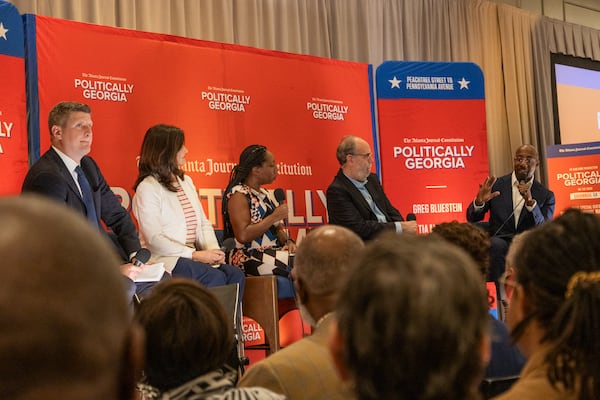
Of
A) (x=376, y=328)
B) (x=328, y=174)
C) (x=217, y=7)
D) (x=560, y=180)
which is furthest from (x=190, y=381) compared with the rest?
(x=560, y=180)

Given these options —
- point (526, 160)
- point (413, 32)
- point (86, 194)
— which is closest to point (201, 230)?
point (86, 194)

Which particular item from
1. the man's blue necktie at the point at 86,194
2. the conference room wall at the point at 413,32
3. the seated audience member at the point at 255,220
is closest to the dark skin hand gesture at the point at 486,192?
the seated audience member at the point at 255,220

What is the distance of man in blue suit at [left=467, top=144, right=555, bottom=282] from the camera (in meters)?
6.94

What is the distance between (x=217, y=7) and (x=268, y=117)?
1658mm

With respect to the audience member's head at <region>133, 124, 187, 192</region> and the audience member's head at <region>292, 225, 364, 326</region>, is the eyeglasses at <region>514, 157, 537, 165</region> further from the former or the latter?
the audience member's head at <region>292, 225, 364, 326</region>

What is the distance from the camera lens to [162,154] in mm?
4898

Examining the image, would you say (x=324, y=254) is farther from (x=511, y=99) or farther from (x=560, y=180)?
(x=511, y=99)

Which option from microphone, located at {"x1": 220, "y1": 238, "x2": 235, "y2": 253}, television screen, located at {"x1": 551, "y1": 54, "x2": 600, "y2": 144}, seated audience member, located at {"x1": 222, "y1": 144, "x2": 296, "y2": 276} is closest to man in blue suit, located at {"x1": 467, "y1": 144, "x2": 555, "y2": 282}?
seated audience member, located at {"x1": 222, "y1": 144, "x2": 296, "y2": 276}

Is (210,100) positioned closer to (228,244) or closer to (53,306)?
(228,244)

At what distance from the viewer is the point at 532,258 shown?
1443 mm

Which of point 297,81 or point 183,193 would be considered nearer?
point 183,193

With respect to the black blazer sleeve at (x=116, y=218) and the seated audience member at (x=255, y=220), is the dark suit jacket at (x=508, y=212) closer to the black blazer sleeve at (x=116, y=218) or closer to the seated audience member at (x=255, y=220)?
the seated audience member at (x=255, y=220)

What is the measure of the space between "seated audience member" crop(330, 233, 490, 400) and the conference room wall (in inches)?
237

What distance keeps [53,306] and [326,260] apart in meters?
1.58
